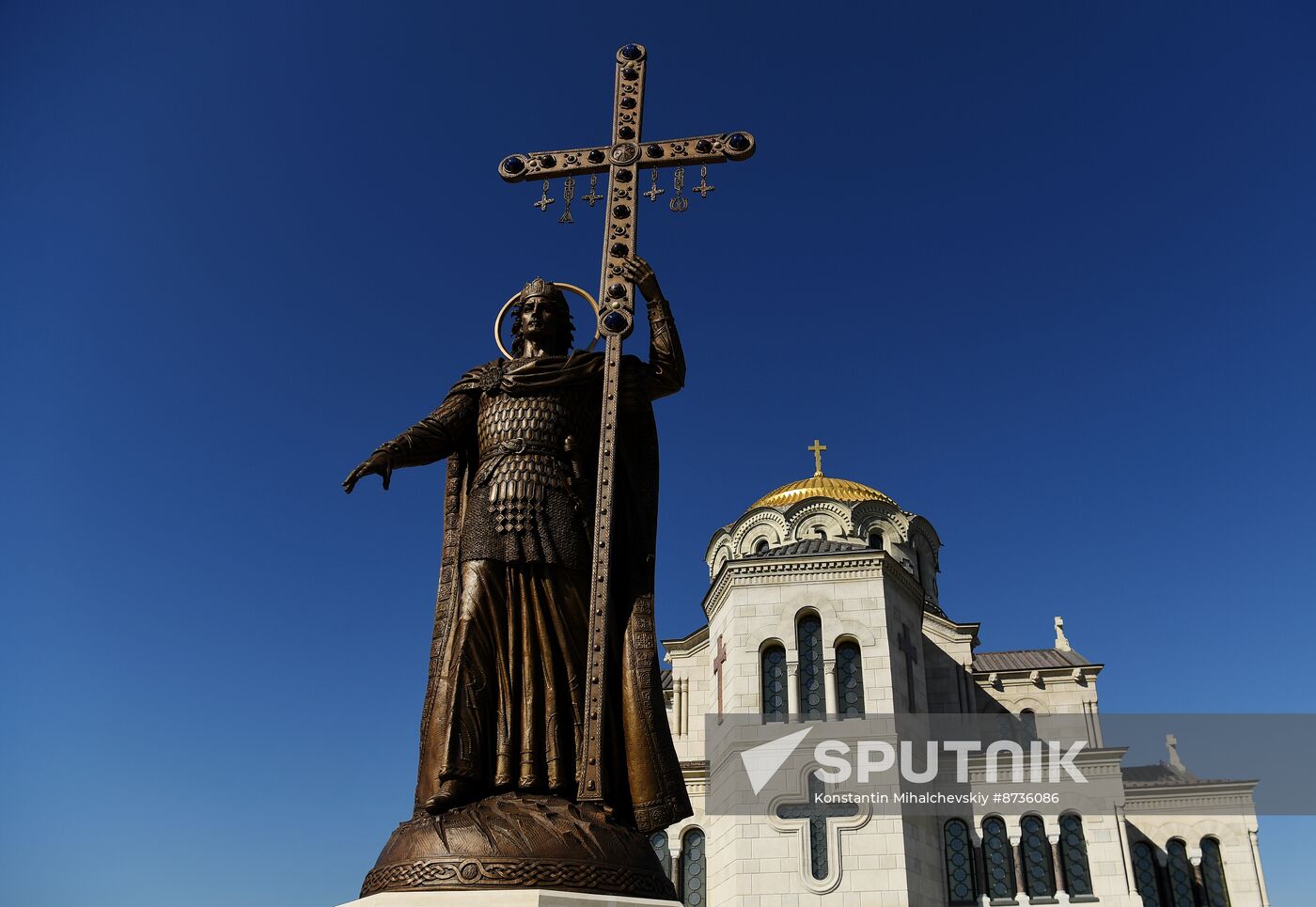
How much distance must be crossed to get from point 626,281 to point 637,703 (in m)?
2.43

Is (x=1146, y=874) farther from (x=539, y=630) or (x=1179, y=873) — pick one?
(x=539, y=630)

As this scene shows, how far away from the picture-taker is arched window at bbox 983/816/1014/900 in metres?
20.9

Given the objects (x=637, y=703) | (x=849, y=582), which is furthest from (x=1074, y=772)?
(x=637, y=703)

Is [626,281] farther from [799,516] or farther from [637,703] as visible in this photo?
[799,516]

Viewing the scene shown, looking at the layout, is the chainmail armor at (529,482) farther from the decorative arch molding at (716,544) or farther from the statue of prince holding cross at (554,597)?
the decorative arch molding at (716,544)

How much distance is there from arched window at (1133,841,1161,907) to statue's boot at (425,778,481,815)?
2292 centimetres

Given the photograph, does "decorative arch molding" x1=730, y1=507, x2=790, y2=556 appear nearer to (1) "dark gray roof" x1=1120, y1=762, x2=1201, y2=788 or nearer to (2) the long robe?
(1) "dark gray roof" x1=1120, y1=762, x2=1201, y2=788

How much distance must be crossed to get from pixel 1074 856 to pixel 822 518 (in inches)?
408

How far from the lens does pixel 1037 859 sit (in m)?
21.2

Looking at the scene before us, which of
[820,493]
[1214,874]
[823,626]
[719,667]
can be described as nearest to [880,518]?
[820,493]

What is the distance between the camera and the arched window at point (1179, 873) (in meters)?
23.6

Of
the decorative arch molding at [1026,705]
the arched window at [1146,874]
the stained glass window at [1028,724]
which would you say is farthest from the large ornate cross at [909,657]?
the arched window at [1146,874]

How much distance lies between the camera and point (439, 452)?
6.20 metres

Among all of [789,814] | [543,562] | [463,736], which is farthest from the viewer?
[789,814]
